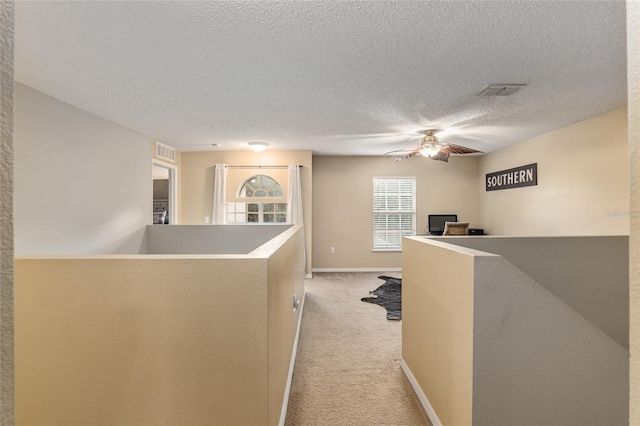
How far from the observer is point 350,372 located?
2447mm

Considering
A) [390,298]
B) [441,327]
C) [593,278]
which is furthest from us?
[390,298]

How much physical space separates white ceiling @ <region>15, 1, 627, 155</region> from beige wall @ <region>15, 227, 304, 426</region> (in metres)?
1.43

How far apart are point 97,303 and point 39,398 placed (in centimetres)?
50

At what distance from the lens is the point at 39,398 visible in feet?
4.26

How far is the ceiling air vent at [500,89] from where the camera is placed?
8.69 feet

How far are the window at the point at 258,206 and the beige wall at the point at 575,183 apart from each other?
4215mm

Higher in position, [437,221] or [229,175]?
[229,175]

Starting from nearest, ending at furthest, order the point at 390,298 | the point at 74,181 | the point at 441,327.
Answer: the point at 441,327
the point at 74,181
the point at 390,298

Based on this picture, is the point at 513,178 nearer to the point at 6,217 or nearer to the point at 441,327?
the point at 441,327

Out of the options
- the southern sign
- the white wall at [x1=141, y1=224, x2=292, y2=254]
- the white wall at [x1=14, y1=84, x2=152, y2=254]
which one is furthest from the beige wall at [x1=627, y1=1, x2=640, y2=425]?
the southern sign

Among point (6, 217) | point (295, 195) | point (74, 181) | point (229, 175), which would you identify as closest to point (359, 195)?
point (295, 195)

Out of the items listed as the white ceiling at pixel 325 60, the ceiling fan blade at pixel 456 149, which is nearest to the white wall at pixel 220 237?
the white ceiling at pixel 325 60

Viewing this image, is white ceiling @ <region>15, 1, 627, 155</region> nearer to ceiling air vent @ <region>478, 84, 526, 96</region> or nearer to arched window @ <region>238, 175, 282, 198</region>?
ceiling air vent @ <region>478, 84, 526, 96</region>

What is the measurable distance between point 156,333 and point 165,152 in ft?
15.5
